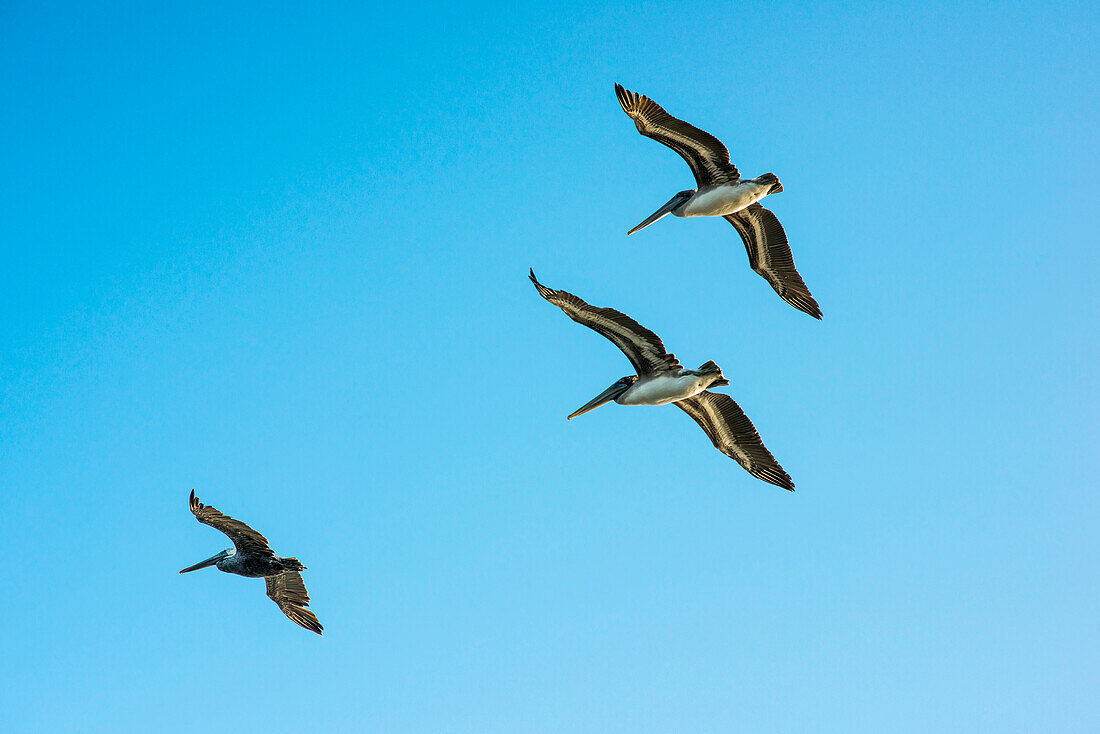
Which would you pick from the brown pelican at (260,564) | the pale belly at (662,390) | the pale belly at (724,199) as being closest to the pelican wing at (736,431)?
the pale belly at (662,390)

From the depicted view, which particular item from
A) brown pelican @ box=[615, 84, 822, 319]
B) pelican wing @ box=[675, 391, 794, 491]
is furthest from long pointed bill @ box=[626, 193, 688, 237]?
pelican wing @ box=[675, 391, 794, 491]

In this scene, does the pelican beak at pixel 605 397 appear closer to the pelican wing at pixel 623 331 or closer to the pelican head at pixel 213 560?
the pelican wing at pixel 623 331

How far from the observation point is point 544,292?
15.3 metres

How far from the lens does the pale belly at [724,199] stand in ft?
61.2

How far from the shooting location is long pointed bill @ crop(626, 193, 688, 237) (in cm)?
1969

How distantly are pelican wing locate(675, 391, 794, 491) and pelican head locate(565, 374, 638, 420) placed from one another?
48.5 inches

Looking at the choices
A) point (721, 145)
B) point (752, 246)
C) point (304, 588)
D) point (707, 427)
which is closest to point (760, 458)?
point (707, 427)

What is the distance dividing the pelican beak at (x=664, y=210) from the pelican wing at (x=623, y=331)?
4076mm

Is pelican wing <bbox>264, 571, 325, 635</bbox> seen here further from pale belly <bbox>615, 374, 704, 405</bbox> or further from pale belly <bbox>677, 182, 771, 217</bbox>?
pale belly <bbox>677, 182, 771, 217</bbox>

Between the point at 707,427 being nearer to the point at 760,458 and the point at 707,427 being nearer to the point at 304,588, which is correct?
the point at 760,458

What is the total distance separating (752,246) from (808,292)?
1.41 metres

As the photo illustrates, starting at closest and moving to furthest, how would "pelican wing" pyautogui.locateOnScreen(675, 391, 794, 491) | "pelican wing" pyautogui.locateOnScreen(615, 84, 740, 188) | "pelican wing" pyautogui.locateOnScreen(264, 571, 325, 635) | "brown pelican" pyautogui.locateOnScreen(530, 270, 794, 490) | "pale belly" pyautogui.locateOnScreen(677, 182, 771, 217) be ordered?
"brown pelican" pyautogui.locateOnScreen(530, 270, 794, 490)
"pelican wing" pyautogui.locateOnScreen(615, 84, 740, 188)
"pelican wing" pyautogui.locateOnScreen(675, 391, 794, 491)
"pale belly" pyautogui.locateOnScreen(677, 182, 771, 217)
"pelican wing" pyautogui.locateOnScreen(264, 571, 325, 635)

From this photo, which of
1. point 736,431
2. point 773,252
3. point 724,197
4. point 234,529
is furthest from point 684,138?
point 234,529

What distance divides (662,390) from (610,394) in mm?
1039
